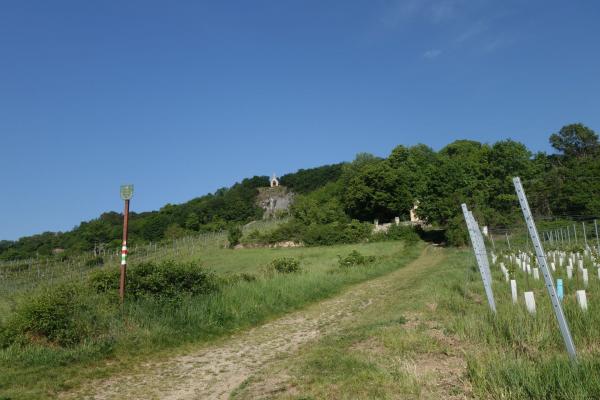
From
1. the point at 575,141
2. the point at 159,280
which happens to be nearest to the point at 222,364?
the point at 159,280

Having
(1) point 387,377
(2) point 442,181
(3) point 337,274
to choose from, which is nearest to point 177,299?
(1) point 387,377

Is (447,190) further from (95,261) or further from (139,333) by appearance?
(139,333)

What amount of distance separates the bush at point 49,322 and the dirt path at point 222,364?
187 cm

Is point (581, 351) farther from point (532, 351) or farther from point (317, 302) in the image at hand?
point (317, 302)

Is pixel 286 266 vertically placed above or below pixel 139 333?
above

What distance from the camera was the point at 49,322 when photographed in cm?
810

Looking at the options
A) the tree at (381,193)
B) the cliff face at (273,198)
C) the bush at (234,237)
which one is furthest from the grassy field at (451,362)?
the cliff face at (273,198)

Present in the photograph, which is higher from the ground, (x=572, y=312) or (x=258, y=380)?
(x=572, y=312)

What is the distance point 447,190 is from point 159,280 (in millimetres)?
42486

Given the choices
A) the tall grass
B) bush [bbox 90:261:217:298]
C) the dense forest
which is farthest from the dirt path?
the dense forest

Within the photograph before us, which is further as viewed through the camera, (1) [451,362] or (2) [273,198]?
(2) [273,198]

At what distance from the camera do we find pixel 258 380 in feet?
19.6

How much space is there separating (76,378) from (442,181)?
156ft

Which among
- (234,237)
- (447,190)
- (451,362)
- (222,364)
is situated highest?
(447,190)
